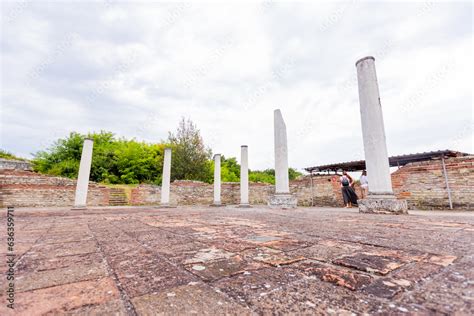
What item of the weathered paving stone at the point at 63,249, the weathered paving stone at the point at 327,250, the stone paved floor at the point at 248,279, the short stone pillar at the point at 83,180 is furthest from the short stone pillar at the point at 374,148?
the short stone pillar at the point at 83,180

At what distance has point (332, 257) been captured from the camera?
137 centimetres

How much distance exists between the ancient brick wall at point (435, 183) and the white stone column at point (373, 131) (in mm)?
4116

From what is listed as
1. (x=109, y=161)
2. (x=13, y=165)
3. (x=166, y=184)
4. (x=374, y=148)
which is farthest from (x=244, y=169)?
(x=13, y=165)

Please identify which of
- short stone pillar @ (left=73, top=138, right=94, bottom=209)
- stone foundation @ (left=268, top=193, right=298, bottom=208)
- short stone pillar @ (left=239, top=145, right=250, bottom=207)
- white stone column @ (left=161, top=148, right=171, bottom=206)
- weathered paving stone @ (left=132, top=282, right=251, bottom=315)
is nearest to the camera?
weathered paving stone @ (left=132, top=282, right=251, bottom=315)

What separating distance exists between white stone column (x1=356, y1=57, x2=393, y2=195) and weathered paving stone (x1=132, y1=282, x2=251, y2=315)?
18.0 ft

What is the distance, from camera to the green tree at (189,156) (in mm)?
18141

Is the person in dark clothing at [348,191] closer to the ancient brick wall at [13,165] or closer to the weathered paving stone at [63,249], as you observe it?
the weathered paving stone at [63,249]

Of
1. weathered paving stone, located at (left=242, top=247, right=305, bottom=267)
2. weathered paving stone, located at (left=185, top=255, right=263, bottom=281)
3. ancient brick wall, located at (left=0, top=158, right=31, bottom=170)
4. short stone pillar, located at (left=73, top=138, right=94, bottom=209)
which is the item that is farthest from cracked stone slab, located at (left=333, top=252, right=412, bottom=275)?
ancient brick wall, located at (left=0, top=158, right=31, bottom=170)

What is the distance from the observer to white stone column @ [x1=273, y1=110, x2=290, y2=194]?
7.77m

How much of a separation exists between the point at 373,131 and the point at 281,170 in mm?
3251

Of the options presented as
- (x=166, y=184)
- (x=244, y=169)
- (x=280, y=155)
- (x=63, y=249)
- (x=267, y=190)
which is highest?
(x=280, y=155)

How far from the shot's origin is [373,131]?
536 centimetres

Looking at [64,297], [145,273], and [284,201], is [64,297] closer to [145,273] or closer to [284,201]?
[145,273]

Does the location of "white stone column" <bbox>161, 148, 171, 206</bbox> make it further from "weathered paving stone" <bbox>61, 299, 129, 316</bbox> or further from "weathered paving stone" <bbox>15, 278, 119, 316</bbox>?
"weathered paving stone" <bbox>61, 299, 129, 316</bbox>
